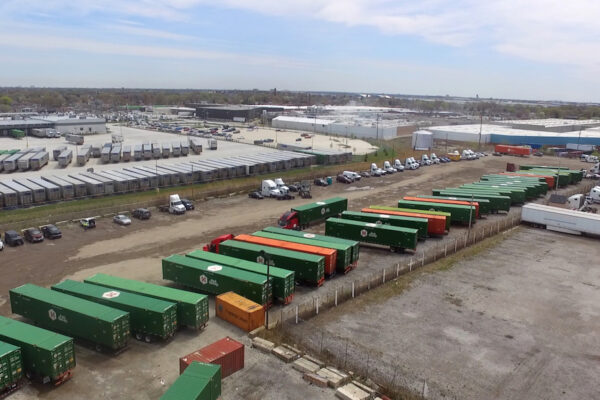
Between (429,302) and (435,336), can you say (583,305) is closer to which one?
(429,302)

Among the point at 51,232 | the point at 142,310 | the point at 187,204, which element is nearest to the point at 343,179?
the point at 187,204

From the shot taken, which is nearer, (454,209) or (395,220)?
(395,220)

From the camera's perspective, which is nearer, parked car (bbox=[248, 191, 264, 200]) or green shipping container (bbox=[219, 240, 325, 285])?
green shipping container (bbox=[219, 240, 325, 285])

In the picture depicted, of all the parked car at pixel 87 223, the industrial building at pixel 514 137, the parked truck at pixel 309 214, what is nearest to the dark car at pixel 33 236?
the parked car at pixel 87 223

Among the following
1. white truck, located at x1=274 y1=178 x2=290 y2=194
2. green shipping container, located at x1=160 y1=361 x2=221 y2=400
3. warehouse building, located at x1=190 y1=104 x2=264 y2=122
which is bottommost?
green shipping container, located at x1=160 y1=361 x2=221 y2=400

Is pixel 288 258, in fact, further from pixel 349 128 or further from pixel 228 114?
pixel 228 114

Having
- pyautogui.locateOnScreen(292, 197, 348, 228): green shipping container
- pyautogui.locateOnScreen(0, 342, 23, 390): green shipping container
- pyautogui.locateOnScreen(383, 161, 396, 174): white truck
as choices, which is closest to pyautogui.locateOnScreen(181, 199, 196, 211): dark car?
pyautogui.locateOnScreen(292, 197, 348, 228): green shipping container

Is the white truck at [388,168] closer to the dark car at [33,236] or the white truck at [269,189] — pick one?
the white truck at [269,189]

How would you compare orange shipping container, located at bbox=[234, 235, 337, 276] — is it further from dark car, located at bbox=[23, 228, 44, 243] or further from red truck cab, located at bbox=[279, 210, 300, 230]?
dark car, located at bbox=[23, 228, 44, 243]
